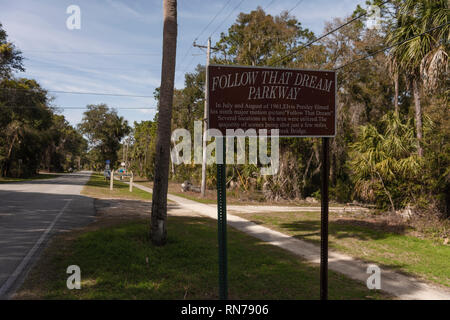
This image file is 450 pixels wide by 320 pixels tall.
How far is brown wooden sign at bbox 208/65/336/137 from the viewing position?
4.53 m

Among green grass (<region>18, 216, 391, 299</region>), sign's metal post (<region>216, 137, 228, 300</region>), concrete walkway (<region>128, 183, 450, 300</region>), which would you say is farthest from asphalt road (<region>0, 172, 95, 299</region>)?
concrete walkway (<region>128, 183, 450, 300</region>)

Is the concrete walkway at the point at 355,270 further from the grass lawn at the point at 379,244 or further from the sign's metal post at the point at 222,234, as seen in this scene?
the sign's metal post at the point at 222,234

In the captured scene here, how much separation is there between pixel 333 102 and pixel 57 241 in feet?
23.0

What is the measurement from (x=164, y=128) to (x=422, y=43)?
9.66 metres

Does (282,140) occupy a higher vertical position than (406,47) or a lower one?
lower

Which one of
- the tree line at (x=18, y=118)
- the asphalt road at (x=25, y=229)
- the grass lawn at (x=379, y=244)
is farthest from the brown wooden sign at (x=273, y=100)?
the tree line at (x=18, y=118)

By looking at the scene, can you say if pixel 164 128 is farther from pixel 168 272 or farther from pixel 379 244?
pixel 379 244

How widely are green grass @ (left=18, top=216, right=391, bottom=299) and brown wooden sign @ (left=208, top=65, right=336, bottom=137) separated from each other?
8.52ft

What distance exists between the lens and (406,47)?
40.7 feet

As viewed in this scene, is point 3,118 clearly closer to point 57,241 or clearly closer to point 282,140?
point 282,140

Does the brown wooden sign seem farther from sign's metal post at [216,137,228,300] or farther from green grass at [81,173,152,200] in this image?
green grass at [81,173,152,200]

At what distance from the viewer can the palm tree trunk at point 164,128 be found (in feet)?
25.6
